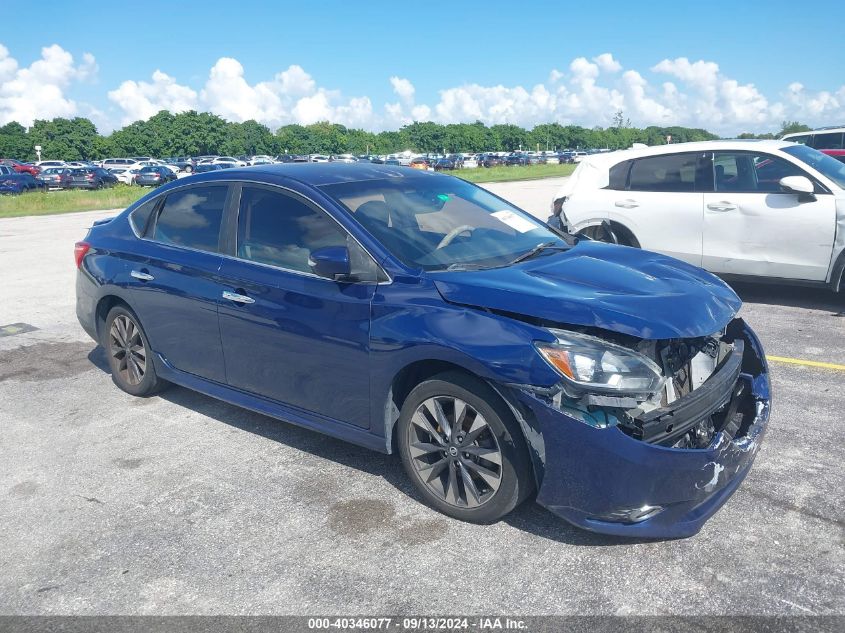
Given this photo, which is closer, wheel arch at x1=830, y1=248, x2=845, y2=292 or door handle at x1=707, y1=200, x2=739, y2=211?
wheel arch at x1=830, y1=248, x2=845, y2=292

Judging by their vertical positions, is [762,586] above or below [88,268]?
below

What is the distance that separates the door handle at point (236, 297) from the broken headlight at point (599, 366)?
188 centimetres

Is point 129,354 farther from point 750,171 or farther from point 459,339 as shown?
point 750,171

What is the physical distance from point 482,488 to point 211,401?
2.68 meters

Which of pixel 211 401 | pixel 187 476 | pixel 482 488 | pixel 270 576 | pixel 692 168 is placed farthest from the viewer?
pixel 692 168

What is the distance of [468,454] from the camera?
11.1ft

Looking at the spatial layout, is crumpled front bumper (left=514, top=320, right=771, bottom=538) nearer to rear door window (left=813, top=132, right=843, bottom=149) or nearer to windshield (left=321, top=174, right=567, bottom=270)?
windshield (left=321, top=174, right=567, bottom=270)

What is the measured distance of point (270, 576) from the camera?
3.15 meters

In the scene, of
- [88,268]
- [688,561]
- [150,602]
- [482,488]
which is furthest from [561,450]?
[88,268]

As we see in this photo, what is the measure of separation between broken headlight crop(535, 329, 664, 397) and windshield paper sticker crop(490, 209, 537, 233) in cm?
154

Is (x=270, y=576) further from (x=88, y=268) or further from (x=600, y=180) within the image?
(x=600, y=180)

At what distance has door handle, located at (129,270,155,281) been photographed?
4.95m

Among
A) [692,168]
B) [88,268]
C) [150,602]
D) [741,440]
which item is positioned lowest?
[150,602]

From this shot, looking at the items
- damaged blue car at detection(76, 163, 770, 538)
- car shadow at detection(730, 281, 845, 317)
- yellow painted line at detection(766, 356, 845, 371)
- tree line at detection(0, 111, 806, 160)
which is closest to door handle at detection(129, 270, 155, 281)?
Answer: damaged blue car at detection(76, 163, 770, 538)
